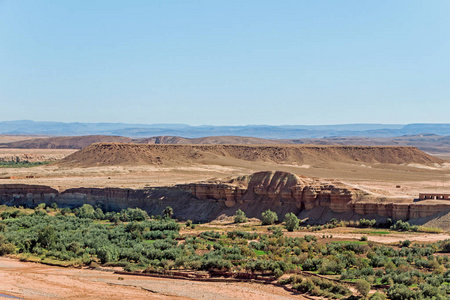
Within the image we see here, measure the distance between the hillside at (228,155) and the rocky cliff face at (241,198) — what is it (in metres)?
35.7

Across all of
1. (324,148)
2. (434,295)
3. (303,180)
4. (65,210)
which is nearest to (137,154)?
(324,148)

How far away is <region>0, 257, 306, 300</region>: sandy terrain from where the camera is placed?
30.0m

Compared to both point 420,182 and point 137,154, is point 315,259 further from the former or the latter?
point 137,154

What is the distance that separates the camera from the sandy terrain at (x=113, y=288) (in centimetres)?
3002

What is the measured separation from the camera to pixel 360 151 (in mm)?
121188

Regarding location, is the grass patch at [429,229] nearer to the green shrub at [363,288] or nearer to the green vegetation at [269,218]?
the green vegetation at [269,218]

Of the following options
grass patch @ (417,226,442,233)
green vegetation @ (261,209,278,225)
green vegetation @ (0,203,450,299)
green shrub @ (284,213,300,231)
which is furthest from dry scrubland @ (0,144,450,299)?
green vegetation @ (261,209,278,225)

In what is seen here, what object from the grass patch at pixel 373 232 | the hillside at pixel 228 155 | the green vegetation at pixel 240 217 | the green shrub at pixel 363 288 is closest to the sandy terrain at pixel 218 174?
the hillside at pixel 228 155

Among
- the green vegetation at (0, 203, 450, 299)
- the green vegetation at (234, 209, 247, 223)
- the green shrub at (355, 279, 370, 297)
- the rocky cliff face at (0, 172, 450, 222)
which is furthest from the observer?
the green vegetation at (234, 209, 247, 223)

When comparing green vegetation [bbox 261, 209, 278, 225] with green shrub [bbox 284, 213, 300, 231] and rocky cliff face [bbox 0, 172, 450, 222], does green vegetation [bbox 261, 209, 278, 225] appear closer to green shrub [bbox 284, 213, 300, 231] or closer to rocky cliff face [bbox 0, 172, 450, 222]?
rocky cliff face [bbox 0, 172, 450, 222]

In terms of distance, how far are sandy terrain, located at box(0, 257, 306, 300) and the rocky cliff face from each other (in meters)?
21.9

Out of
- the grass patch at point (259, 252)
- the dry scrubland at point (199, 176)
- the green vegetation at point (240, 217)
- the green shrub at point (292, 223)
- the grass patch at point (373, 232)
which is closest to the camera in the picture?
the dry scrubland at point (199, 176)

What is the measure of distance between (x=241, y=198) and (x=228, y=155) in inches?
2443

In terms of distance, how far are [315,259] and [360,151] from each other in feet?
295
